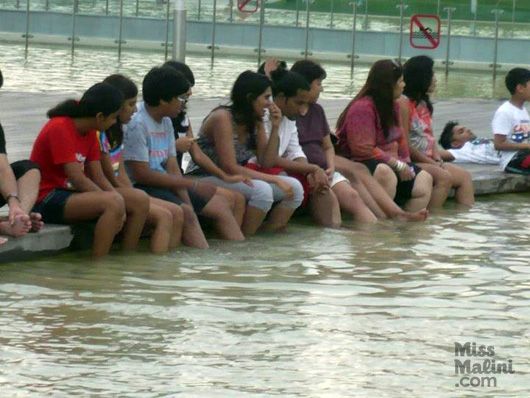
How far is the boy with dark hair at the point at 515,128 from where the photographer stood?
45.7 ft

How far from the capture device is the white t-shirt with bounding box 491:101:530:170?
13898 mm

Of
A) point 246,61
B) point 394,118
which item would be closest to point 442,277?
point 394,118

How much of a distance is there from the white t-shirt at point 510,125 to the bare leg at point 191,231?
4.33m

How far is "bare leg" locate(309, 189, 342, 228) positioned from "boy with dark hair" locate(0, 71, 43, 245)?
265 cm

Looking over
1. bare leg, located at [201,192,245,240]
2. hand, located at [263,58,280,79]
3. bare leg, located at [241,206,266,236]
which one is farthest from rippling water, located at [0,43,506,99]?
bare leg, located at [201,192,245,240]

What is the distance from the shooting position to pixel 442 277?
9688mm

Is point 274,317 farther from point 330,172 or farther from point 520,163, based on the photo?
point 520,163

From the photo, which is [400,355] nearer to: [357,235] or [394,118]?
[357,235]

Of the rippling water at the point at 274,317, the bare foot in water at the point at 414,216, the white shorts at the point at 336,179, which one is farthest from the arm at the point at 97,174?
the bare foot in water at the point at 414,216

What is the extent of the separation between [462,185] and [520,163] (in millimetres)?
1100

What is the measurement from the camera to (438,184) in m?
12.8

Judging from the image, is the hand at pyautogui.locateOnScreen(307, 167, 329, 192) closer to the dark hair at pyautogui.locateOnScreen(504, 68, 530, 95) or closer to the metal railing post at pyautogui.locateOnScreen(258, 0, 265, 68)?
the dark hair at pyautogui.locateOnScreen(504, 68, 530, 95)

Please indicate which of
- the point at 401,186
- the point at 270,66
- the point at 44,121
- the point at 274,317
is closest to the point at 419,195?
the point at 401,186

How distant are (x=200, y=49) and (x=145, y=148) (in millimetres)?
21757
